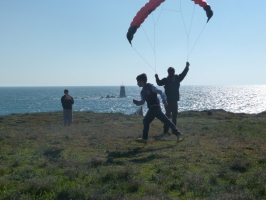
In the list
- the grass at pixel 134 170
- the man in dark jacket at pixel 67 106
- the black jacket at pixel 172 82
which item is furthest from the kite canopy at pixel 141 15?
the man in dark jacket at pixel 67 106

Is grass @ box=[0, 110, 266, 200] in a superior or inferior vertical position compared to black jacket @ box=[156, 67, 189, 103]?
inferior

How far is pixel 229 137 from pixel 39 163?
6.37 m

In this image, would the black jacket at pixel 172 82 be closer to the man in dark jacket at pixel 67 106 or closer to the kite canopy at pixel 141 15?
the kite canopy at pixel 141 15

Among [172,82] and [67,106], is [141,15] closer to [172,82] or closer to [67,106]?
[172,82]

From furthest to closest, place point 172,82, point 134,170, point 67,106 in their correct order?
point 67,106 < point 172,82 < point 134,170

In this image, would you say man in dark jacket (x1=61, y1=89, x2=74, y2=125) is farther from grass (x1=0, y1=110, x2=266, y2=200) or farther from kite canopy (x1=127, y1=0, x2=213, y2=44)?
grass (x1=0, y1=110, x2=266, y2=200)

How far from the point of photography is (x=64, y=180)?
217 inches

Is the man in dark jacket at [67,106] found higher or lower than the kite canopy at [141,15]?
lower

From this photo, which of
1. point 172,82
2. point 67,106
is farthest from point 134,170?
point 67,106

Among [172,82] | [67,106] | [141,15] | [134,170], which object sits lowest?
[134,170]

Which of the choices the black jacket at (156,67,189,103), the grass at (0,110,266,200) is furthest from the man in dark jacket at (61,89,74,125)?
the grass at (0,110,266,200)

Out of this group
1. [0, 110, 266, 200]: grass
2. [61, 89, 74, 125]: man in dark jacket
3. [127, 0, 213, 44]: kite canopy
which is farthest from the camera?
[61, 89, 74, 125]: man in dark jacket

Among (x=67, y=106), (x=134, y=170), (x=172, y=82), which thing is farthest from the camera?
(x=67, y=106)

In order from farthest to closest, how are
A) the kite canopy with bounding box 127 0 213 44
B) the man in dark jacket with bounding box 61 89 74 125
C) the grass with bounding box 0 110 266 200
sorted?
the man in dark jacket with bounding box 61 89 74 125, the kite canopy with bounding box 127 0 213 44, the grass with bounding box 0 110 266 200
